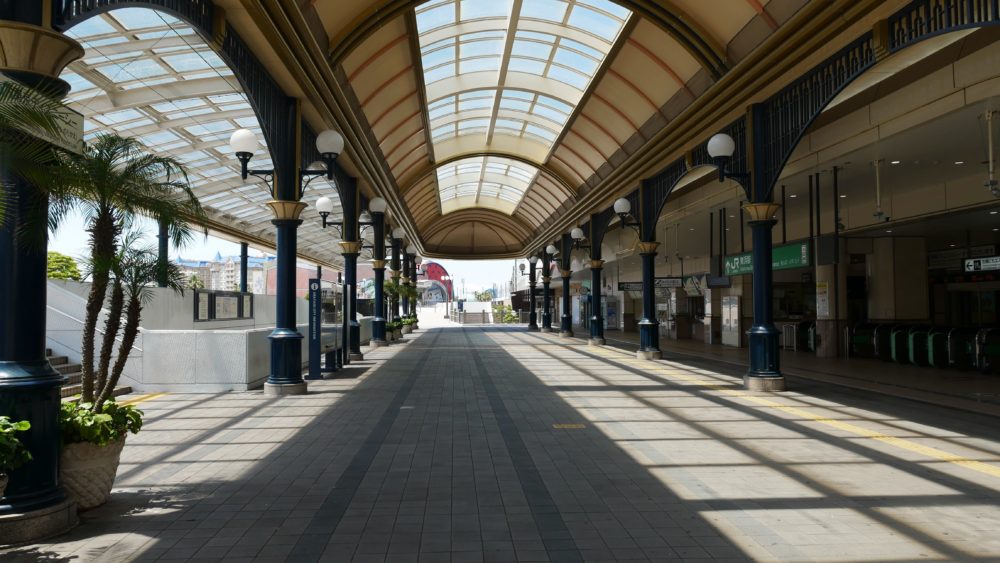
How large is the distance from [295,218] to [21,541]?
303 inches

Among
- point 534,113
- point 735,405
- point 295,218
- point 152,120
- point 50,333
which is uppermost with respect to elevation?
point 534,113

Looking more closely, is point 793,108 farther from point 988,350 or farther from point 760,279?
point 988,350

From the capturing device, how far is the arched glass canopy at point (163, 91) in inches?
455

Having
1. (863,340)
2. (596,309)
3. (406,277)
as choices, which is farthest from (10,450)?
(406,277)

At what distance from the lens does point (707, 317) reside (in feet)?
84.2

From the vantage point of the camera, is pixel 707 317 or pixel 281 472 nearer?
pixel 281 472

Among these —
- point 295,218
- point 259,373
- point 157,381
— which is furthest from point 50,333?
point 295,218

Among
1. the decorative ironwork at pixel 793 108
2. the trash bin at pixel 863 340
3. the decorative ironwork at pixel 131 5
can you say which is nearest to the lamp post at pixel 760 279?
the decorative ironwork at pixel 793 108

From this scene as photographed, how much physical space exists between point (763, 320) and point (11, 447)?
10.7 meters

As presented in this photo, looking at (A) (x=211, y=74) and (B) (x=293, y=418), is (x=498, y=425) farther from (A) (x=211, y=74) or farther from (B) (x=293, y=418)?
(A) (x=211, y=74)

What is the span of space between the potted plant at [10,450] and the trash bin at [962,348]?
17227 millimetres

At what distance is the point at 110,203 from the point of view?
15.7 ft

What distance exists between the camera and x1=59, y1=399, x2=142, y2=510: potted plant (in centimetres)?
465

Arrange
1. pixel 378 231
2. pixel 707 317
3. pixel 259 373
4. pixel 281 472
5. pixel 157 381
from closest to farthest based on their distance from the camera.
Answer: pixel 281 472
pixel 157 381
pixel 259 373
pixel 378 231
pixel 707 317
